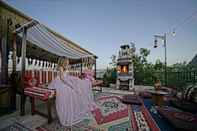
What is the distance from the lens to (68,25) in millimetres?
6367

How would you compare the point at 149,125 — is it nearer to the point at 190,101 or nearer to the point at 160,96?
the point at 160,96

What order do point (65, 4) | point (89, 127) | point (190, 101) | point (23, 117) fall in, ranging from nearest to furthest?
1. point (89, 127)
2. point (23, 117)
3. point (190, 101)
4. point (65, 4)

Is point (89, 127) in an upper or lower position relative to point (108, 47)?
lower

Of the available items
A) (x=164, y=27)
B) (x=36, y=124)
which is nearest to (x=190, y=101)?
(x=36, y=124)

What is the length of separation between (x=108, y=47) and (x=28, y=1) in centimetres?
745

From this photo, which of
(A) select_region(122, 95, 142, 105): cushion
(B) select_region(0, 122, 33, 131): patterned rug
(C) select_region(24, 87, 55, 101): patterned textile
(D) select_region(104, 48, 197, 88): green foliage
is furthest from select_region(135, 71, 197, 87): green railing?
(B) select_region(0, 122, 33, 131): patterned rug

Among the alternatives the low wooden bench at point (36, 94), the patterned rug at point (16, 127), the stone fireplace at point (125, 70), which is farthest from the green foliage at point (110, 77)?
the patterned rug at point (16, 127)

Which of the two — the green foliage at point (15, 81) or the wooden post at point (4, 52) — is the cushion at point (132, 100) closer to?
the green foliage at point (15, 81)

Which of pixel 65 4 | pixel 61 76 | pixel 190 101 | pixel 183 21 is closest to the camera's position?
pixel 61 76

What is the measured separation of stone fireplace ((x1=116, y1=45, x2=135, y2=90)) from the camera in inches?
301

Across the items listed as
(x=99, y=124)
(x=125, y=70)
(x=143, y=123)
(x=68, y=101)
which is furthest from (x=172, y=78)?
(x=68, y=101)

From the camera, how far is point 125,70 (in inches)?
311

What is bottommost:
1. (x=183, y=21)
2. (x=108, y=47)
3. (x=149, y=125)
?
(x=149, y=125)

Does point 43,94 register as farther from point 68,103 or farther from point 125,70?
point 125,70
